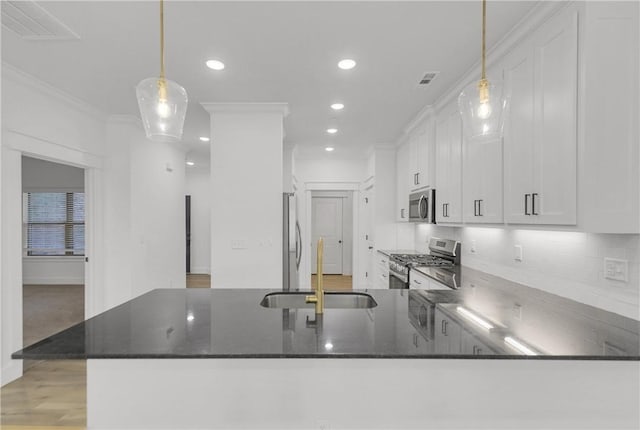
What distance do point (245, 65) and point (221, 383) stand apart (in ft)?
7.58

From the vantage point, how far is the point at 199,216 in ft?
27.4

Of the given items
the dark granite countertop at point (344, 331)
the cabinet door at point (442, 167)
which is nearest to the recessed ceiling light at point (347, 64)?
the cabinet door at point (442, 167)

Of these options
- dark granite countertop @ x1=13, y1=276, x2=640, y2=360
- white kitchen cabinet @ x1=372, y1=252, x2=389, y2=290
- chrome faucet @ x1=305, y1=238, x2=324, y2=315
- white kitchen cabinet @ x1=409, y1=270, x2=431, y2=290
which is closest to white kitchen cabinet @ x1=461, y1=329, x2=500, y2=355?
dark granite countertop @ x1=13, y1=276, x2=640, y2=360

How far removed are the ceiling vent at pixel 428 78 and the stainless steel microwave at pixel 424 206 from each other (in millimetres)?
1144

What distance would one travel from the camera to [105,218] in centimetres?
416

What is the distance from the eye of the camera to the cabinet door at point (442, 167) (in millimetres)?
3285

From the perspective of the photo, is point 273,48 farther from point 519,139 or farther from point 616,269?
point 616,269

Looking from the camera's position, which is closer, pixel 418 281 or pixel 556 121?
pixel 556 121

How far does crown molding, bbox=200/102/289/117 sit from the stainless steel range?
7.01 feet

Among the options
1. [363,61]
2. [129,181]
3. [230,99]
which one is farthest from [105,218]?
[363,61]

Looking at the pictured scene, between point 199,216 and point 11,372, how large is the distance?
18.5ft

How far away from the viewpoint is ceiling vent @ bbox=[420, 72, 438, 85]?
285 centimetres

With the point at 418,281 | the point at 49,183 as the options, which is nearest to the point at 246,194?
the point at 418,281

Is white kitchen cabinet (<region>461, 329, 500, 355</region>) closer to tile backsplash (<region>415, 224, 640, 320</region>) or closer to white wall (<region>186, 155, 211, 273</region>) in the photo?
tile backsplash (<region>415, 224, 640, 320</region>)
